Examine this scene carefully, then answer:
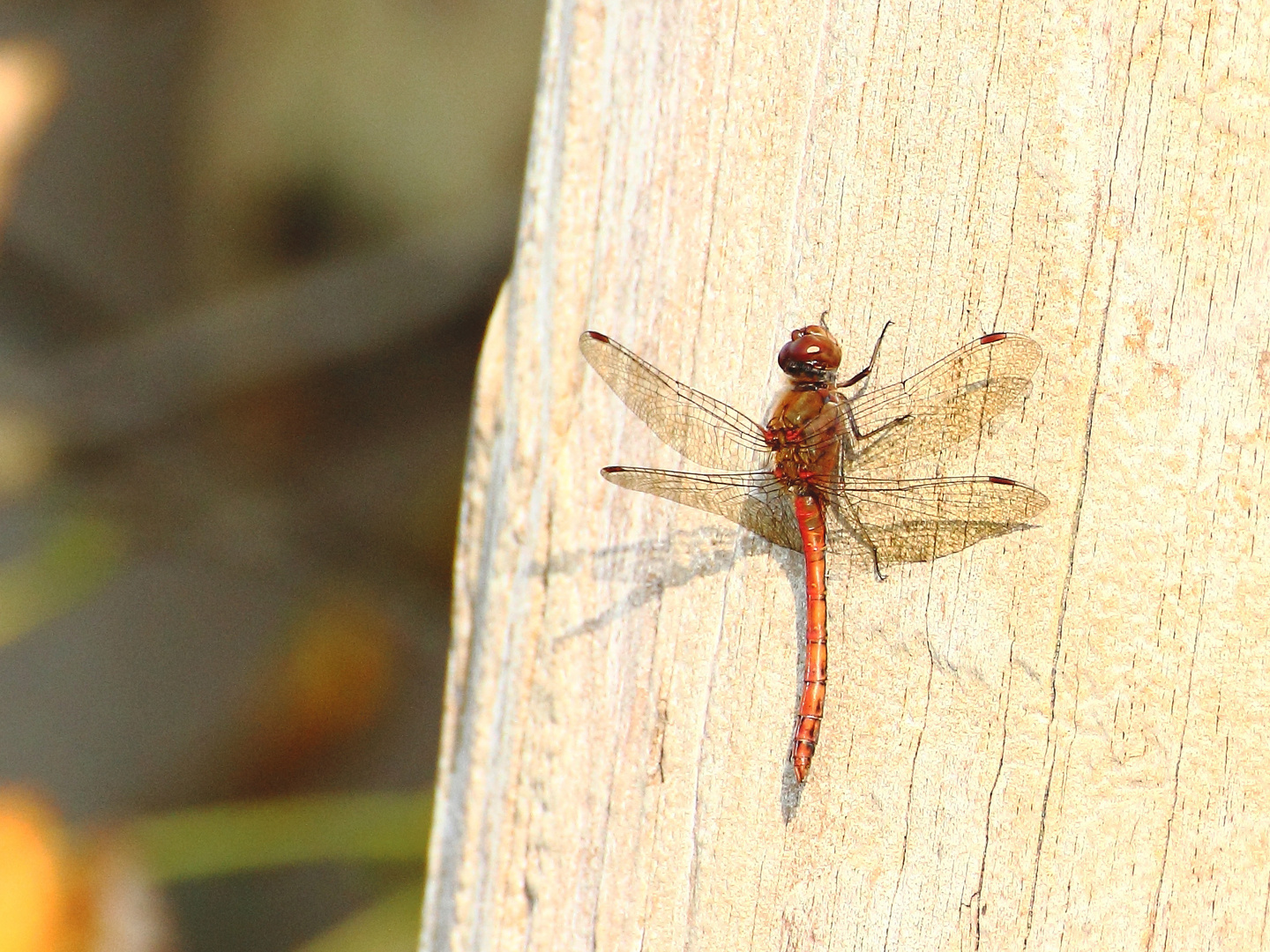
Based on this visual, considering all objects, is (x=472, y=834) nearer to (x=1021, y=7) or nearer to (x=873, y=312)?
(x=873, y=312)

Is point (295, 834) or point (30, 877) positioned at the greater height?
point (295, 834)

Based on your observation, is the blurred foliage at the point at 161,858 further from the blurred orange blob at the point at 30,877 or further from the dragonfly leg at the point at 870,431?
the dragonfly leg at the point at 870,431

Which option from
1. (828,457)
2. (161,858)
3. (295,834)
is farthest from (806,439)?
(161,858)

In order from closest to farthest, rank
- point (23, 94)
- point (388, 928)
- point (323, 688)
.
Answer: point (388, 928), point (23, 94), point (323, 688)

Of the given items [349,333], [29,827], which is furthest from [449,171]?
[29,827]

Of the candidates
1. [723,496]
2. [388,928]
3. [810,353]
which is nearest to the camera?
[810,353]

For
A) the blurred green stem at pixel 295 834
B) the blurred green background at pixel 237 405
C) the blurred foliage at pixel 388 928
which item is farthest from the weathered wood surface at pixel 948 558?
the blurred green background at pixel 237 405

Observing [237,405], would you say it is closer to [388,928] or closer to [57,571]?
[57,571]

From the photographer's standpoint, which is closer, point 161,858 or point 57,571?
point 161,858
